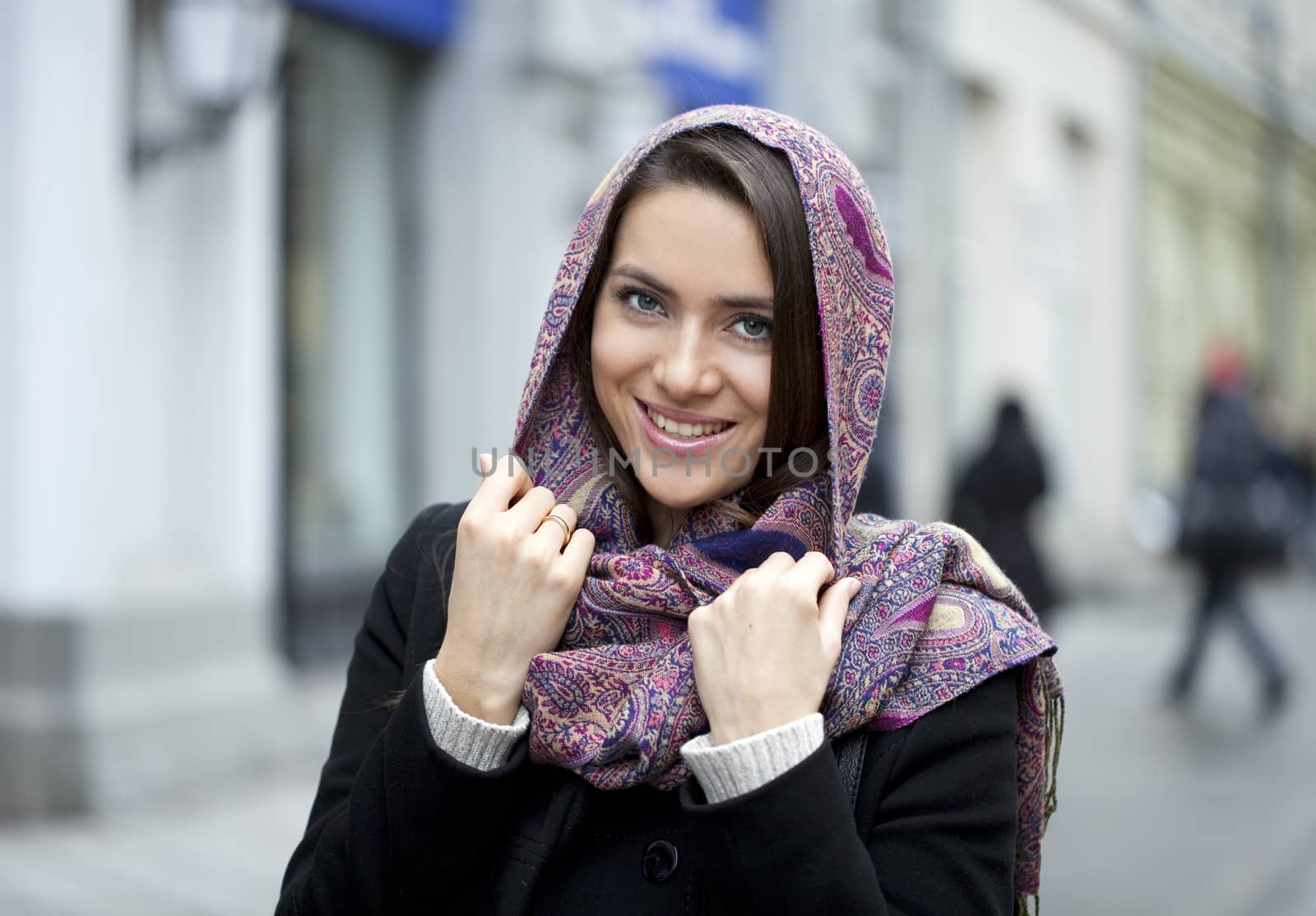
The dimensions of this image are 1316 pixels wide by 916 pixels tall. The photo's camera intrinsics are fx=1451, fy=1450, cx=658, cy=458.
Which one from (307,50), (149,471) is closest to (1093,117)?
(307,50)

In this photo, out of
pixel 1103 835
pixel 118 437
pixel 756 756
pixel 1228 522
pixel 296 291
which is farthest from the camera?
pixel 1228 522

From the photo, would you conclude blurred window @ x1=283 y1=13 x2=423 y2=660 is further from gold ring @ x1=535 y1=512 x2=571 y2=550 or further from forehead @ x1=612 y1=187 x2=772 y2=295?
forehead @ x1=612 y1=187 x2=772 y2=295

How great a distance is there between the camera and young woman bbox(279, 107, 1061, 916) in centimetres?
161

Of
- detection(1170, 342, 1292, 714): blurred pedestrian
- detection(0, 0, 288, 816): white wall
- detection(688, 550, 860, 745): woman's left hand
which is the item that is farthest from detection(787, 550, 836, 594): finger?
detection(1170, 342, 1292, 714): blurred pedestrian

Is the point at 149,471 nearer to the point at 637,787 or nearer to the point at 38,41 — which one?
the point at 38,41

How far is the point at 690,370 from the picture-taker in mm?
1705

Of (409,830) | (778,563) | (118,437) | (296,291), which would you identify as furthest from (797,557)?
(296,291)

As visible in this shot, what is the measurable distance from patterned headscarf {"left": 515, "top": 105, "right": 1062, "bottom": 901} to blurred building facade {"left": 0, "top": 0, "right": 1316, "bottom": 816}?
25.2 inches

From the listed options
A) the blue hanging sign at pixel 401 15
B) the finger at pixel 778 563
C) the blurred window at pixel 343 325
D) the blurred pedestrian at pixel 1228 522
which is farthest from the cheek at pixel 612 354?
the blurred pedestrian at pixel 1228 522

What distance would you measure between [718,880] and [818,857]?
4.5 inches

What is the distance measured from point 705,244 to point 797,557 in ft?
1.28

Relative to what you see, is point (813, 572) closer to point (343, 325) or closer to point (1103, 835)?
point (1103, 835)

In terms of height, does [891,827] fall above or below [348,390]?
above

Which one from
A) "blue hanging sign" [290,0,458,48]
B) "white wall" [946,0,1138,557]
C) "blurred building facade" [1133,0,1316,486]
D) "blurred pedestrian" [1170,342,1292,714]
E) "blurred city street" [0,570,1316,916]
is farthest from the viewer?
"blurred building facade" [1133,0,1316,486]
